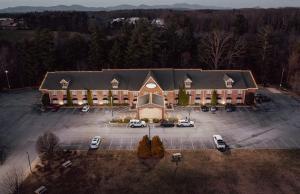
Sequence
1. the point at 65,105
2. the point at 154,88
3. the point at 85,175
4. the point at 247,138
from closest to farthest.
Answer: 1. the point at 85,175
2. the point at 247,138
3. the point at 154,88
4. the point at 65,105

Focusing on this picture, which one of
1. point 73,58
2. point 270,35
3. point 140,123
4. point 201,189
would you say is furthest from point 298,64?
point 73,58

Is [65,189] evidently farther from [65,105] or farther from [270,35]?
[270,35]

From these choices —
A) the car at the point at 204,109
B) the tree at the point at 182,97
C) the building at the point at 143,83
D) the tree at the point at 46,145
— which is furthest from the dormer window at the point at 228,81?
the tree at the point at 46,145

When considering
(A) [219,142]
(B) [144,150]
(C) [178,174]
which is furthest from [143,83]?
(C) [178,174]

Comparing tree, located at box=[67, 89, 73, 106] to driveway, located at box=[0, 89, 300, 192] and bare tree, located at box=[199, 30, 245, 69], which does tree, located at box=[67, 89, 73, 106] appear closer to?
driveway, located at box=[0, 89, 300, 192]

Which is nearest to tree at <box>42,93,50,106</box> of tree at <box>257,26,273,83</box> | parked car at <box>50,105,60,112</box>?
parked car at <box>50,105,60,112</box>

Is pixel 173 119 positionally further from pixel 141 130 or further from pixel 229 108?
pixel 229 108
